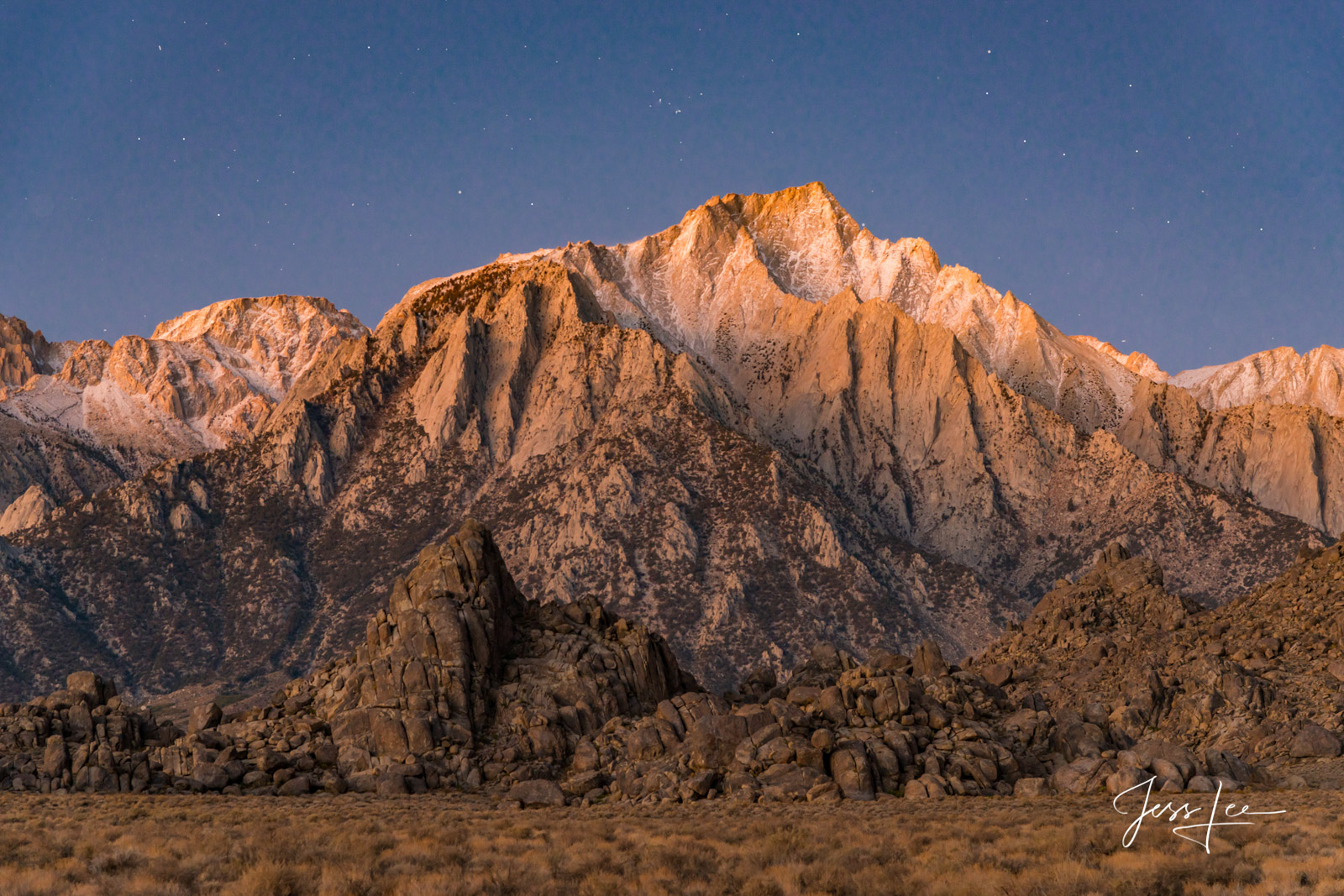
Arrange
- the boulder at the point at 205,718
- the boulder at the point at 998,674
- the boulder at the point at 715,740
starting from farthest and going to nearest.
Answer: the boulder at the point at 998,674
the boulder at the point at 205,718
the boulder at the point at 715,740

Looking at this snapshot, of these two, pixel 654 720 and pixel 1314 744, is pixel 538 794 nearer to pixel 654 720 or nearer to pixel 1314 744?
pixel 654 720

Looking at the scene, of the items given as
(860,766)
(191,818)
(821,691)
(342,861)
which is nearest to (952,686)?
(821,691)

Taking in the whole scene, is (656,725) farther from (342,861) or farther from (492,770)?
(342,861)

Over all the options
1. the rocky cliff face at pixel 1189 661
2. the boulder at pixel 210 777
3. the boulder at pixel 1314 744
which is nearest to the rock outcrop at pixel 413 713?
the boulder at pixel 210 777

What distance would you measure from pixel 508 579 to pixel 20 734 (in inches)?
1359

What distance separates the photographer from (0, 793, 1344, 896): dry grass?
3122cm

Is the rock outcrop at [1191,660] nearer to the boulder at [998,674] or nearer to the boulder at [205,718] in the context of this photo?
the boulder at [998,674]

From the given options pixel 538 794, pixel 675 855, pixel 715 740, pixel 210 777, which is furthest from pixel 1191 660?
pixel 210 777

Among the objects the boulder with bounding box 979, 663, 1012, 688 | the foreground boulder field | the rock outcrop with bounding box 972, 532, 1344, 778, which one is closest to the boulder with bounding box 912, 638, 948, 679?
the foreground boulder field

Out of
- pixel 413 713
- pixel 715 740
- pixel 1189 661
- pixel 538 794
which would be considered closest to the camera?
pixel 538 794
